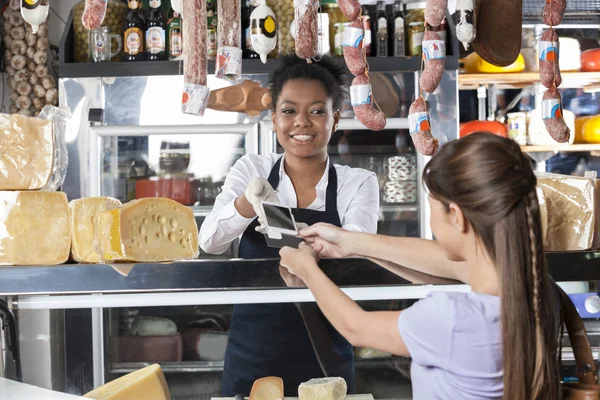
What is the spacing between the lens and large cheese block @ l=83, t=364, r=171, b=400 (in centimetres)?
147

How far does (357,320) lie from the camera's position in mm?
1213

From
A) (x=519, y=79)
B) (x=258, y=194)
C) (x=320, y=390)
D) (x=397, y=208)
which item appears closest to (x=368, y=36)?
(x=397, y=208)

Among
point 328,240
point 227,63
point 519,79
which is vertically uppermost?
point 519,79

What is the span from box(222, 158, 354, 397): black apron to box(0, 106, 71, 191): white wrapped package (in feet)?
1.76

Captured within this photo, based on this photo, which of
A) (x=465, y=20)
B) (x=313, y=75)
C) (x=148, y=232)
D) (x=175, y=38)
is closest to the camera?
(x=148, y=232)

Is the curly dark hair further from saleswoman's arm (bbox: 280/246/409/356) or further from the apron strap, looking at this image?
saleswoman's arm (bbox: 280/246/409/356)

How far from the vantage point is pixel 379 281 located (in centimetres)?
138

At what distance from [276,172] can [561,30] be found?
9.75 ft

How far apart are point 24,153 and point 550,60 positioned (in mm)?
1548

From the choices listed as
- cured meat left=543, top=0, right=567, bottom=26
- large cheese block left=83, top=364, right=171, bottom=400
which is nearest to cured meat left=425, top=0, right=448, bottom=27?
cured meat left=543, top=0, right=567, bottom=26

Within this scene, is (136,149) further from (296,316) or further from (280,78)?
(296,316)

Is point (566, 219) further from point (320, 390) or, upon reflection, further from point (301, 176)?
point (301, 176)

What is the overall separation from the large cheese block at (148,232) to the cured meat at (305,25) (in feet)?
2.19

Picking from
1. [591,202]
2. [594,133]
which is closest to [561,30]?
[594,133]
